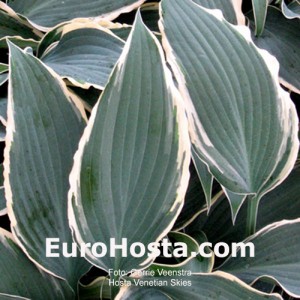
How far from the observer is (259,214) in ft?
2.66

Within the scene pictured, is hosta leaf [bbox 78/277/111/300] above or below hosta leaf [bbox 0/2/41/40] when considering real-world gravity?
below

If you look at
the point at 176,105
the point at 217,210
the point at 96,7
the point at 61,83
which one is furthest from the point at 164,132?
the point at 96,7

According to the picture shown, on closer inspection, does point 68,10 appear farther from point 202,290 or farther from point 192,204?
point 202,290

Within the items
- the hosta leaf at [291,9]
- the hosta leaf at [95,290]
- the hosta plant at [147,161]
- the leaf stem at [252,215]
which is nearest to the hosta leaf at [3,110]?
the hosta plant at [147,161]

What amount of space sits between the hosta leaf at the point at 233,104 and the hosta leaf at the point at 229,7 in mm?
160

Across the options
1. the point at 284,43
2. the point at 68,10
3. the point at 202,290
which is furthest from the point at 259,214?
the point at 68,10

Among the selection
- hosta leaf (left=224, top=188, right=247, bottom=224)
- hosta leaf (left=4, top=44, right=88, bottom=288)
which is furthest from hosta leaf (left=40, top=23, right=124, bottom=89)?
hosta leaf (left=224, top=188, right=247, bottom=224)

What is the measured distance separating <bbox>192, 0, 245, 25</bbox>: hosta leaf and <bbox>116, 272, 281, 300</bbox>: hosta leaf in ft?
1.34

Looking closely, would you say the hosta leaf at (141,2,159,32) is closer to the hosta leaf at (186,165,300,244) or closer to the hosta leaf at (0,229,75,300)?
the hosta leaf at (186,165,300,244)

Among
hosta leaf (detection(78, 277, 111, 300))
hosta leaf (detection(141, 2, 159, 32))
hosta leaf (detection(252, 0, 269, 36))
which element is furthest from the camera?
hosta leaf (detection(141, 2, 159, 32))

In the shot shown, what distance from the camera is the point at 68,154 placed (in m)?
0.67

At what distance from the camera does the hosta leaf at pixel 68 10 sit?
90 cm

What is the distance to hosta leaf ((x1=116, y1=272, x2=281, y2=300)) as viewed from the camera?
64cm

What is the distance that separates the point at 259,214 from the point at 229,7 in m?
0.32
